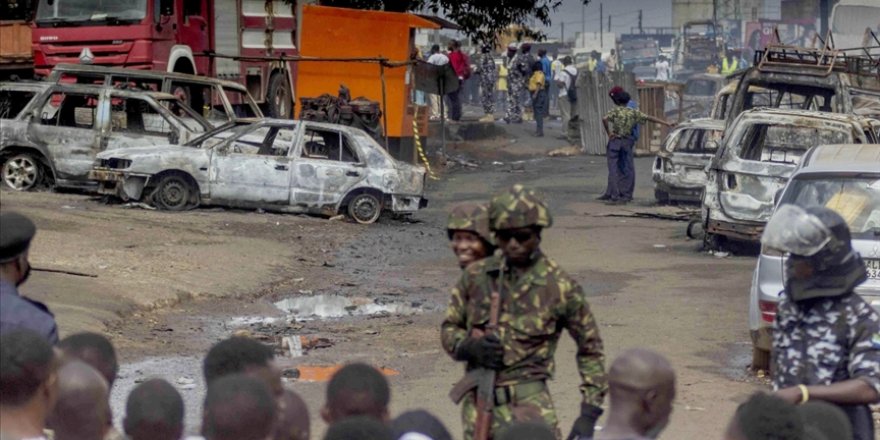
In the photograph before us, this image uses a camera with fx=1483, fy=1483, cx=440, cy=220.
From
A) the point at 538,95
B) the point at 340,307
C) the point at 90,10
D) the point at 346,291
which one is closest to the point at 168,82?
the point at 90,10

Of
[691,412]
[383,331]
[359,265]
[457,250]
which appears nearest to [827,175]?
[691,412]

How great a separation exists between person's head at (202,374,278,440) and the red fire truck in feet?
58.3

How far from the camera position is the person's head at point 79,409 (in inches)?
157

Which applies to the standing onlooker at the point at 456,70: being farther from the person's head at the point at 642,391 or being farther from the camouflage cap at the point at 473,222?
the person's head at the point at 642,391

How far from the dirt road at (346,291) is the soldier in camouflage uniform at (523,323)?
9.98ft

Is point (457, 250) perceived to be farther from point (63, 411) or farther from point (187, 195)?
point (187, 195)

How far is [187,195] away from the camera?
1781 centimetres

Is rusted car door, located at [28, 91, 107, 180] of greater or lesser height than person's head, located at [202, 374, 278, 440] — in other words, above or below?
above

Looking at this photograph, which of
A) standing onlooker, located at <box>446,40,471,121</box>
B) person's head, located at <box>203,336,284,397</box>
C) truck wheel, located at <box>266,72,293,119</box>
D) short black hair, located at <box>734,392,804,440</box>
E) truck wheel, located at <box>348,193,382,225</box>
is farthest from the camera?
standing onlooker, located at <box>446,40,471,121</box>

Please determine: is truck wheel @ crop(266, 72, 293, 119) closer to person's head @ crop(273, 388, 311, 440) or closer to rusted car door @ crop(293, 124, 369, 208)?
rusted car door @ crop(293, 124, 369, 208)

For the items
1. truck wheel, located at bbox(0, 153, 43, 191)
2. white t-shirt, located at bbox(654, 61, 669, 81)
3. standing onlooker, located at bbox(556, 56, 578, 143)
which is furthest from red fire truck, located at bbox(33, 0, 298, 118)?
white t-shirt, located at bbox(654, 61, 669, 81)

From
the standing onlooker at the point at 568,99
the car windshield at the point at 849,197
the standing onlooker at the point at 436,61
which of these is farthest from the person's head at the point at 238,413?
the standing onlooker at the point at 568,99

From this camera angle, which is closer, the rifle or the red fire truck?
the rifle

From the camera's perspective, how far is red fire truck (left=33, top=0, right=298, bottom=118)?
848 inches
